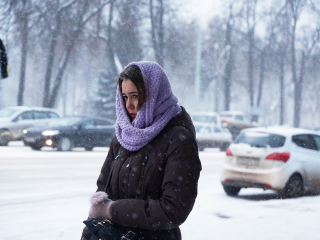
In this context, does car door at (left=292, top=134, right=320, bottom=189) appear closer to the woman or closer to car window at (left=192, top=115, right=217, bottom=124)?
the woman

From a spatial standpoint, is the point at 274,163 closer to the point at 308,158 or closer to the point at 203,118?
the point at 308,158

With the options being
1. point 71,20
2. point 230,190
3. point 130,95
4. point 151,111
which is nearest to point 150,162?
point 151,111

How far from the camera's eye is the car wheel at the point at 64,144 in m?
15.5

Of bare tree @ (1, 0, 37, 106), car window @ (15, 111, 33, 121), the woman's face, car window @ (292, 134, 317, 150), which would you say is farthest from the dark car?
the woman's face

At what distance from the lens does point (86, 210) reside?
6.20 metres

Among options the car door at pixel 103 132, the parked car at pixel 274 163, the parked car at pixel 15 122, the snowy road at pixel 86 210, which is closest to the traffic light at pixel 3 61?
the snowy road at pixel 86 210

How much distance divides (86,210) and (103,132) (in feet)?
35.6

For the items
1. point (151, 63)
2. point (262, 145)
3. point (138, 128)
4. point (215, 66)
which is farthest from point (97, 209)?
point (215, 66)

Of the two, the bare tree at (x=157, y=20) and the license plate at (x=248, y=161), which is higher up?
the bare tree at (x=157, y=20)

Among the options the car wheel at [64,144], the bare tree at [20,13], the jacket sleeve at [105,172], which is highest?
the bare tree at [20,13]

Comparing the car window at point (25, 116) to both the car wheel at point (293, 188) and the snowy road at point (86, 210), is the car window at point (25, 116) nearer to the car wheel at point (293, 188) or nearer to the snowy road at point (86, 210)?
the snowy road at point (86, 210)

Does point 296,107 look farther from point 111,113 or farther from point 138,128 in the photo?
point 138,128

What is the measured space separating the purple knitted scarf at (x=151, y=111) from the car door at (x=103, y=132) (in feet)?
48.2

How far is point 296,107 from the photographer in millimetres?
29203
